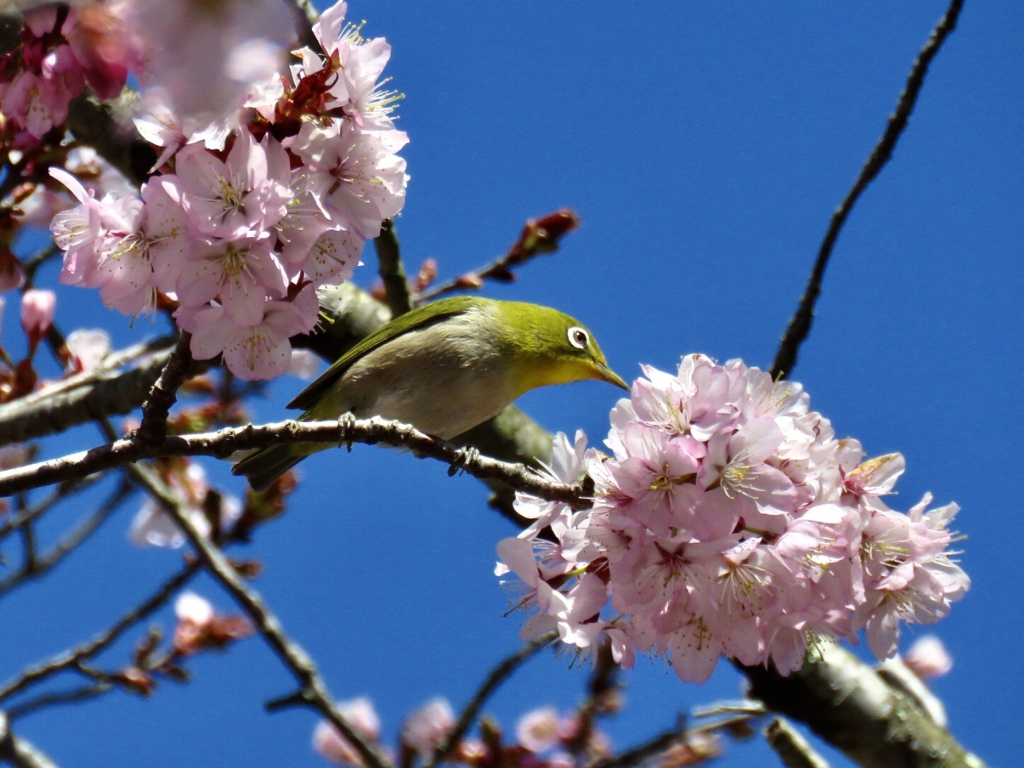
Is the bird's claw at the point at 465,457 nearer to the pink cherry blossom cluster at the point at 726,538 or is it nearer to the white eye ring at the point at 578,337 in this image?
the pink cherry blossom cluster at the point at 726,538

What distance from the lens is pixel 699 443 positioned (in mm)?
2338

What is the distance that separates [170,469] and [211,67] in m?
5.35

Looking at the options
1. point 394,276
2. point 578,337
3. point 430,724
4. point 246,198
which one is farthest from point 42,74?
point 430,724

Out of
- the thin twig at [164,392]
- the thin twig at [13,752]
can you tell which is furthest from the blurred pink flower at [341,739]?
the thin twig at [164,392]

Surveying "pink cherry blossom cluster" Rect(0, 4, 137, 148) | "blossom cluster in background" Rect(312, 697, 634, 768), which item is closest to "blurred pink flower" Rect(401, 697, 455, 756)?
"blossom cluster in background" Rect(312, 697, 634, 768)

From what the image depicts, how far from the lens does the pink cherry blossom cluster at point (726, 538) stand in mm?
2322

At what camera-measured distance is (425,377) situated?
4.30 meters

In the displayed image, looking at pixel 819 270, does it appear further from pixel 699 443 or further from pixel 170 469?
pixel 170 469

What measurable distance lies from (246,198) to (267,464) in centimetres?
226

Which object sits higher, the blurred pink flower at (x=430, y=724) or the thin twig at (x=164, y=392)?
the blurred pink flower at (x=430, y=724)

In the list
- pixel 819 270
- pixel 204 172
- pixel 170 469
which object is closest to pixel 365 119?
pixel 204 172

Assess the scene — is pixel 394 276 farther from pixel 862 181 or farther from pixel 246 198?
pixel 246 198

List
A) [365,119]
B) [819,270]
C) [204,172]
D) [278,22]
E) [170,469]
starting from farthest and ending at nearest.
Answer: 1. [170,469]
2. [819,270]
3. [365,119]
4. [204,172]
5. [278,22]

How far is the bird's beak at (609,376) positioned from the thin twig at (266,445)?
91.8 inches
